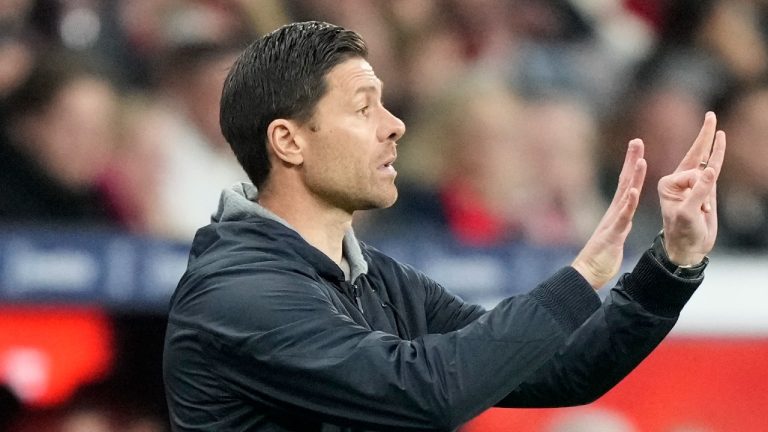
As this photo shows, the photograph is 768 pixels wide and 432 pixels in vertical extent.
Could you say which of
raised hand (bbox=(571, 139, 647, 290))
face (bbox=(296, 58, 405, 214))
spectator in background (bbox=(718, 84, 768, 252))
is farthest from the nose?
spectator in background (bbox=(718, 84, 768, 252))

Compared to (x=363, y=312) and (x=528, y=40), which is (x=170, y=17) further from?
(x=363, y=312)

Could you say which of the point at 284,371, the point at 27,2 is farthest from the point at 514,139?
the point at 284,371

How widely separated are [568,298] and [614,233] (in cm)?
19

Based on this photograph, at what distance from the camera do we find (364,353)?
167cm

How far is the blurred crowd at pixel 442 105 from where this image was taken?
3635 millimetres

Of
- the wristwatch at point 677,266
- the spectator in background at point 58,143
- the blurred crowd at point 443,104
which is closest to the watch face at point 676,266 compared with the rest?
the wristwatch at point 677,266

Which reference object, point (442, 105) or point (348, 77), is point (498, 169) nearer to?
Answer: point (442, 105)

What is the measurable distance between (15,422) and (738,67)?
8.95 feet

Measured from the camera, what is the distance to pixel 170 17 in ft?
12.3

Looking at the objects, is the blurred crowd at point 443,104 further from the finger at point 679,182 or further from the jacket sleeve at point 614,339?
the finger at point 679,182

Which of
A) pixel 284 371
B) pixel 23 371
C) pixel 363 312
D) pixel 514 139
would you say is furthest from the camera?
pixel 514 139

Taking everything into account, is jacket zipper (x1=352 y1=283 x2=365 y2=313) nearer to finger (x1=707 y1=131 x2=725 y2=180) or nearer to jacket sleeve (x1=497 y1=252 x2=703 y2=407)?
jacket sleeve (x1=497 y1=252 x2=703 y2=407)

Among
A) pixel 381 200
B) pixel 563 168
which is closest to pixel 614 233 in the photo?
Result: pixel 381 200

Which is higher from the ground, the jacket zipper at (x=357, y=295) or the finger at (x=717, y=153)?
the finger at (x=717, y=153)
